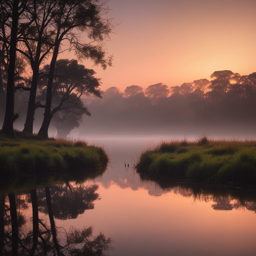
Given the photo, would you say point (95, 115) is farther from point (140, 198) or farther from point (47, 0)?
point (140, 198)

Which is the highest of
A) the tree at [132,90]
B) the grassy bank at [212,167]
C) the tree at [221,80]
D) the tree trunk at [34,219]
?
the tree at [132,90]

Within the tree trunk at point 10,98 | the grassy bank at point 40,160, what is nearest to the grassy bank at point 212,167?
the grassy bank at point 40,160

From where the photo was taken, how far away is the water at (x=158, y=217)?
13.0 ft

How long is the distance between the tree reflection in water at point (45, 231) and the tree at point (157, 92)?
94.3 meters

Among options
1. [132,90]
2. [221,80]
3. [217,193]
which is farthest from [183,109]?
[217,193]

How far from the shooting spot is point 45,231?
4.42m

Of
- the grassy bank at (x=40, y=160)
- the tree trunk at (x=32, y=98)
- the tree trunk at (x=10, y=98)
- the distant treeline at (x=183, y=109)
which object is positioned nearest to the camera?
the grassy bank at (x=40, y=160)

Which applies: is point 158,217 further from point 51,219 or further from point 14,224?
point 14,224

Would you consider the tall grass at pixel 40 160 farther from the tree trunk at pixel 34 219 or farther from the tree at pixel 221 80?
the tree at pixel 221 80

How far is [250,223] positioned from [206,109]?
75.6 meters

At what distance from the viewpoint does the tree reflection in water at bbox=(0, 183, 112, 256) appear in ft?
12.2

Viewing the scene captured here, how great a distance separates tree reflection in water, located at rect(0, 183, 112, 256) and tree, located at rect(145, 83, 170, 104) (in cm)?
9430

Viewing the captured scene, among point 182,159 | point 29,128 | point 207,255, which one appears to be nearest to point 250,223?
point 207,255

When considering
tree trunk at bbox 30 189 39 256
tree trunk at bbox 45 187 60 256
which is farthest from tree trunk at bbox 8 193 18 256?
tree trunk at bbox 45 187 60 256
